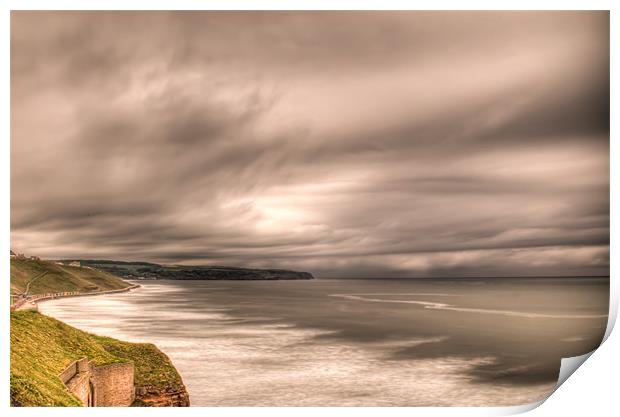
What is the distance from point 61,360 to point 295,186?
2142 mm

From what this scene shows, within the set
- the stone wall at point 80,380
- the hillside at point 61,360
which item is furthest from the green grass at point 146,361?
the stone wall at point 80,380

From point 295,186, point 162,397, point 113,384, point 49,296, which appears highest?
point 295,186

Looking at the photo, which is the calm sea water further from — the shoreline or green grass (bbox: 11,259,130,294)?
green grass (bbox: 11,259,130,294)

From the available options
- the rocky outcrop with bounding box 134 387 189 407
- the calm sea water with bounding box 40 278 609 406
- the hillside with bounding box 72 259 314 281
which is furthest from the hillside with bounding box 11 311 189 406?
the hillside with bounding box 72 259 314 281

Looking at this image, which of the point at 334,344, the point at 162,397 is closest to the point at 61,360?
Answer: the point at 162,397

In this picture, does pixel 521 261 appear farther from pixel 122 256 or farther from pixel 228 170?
pixel 122 256

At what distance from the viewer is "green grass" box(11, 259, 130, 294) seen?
361cm

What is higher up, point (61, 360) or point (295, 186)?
point (295, 186)

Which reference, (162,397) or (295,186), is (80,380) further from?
(295,186)

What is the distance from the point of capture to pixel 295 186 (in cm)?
390

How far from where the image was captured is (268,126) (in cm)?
385

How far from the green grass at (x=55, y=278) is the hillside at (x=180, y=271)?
8 cm
